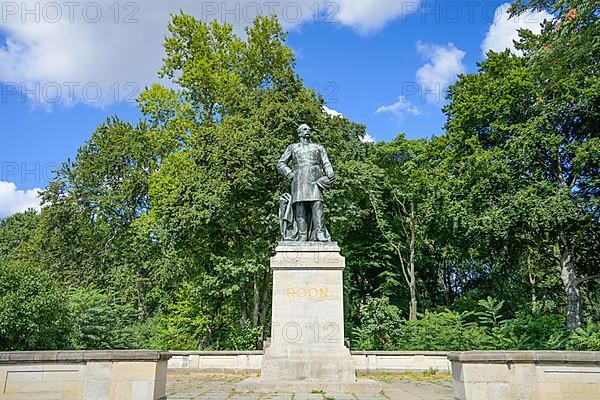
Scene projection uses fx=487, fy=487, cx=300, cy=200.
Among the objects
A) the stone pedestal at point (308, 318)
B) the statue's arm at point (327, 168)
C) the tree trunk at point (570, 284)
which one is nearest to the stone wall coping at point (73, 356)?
the stone pedestal at point (308, 318)

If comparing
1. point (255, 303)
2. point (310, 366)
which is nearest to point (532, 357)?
point (310, 366)

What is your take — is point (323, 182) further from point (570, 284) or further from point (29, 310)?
point (570, 284)

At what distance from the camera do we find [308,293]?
10656 millimetres

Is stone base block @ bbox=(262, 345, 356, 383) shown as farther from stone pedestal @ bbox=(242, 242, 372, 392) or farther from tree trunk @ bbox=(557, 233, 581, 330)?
tree trunk @ bbox=(557, 233, 581, 330)

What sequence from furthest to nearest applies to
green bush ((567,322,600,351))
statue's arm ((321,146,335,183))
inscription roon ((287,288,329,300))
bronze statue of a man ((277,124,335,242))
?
green bush ((567,322,600,351)) < statue's arm ((321,146,335,183)) < bronze statue of a man ((277,124,335,242)) < inscription roon ((287,288,329,300))

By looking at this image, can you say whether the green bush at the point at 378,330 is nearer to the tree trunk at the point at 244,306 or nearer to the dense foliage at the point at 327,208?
the dense foliage at the point at 327,208

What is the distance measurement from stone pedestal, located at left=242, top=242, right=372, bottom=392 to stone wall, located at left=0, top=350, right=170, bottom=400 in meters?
3.67

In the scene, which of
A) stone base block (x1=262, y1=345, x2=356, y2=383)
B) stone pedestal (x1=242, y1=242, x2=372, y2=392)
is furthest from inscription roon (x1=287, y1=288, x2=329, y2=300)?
stone base block (x1=262, y1=345, x2=356, y2=383)

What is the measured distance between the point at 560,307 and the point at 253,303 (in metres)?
19.4

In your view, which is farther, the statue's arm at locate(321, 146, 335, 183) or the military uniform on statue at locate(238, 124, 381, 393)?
the statue's arm at locate(321, 146, 335, 183)

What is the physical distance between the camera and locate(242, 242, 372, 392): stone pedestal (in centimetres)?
976

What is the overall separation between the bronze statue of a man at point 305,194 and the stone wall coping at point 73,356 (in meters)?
5.87

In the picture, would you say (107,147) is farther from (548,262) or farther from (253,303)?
(548,262)

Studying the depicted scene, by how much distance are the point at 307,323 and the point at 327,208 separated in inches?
408
